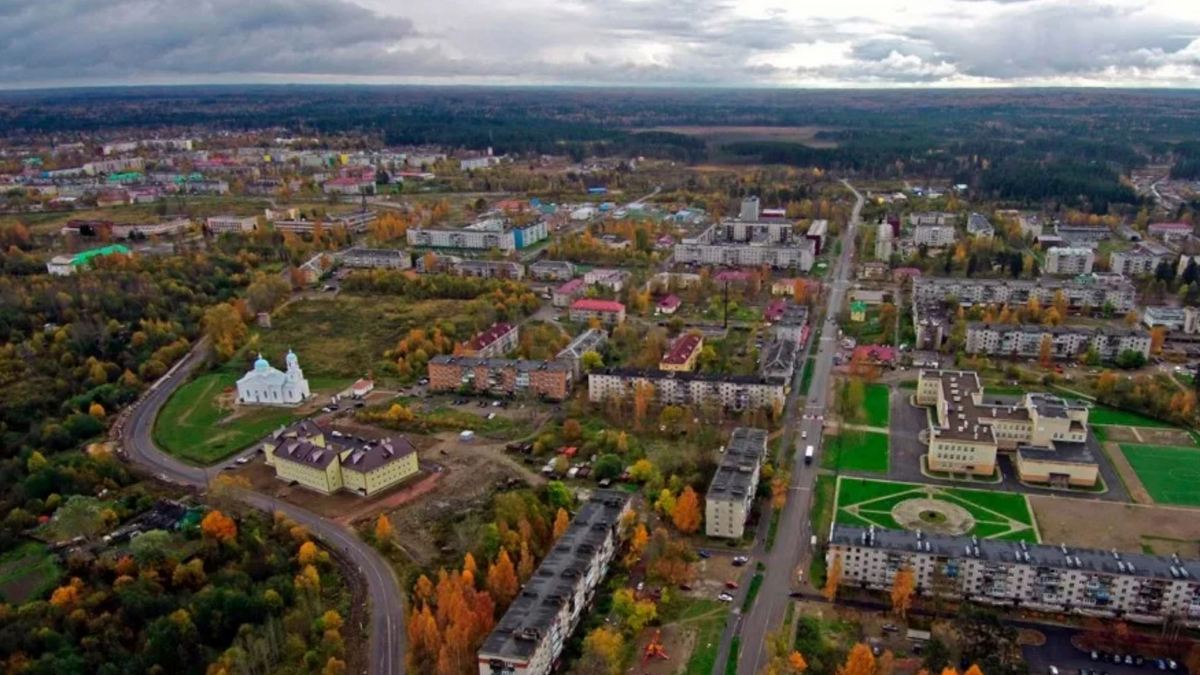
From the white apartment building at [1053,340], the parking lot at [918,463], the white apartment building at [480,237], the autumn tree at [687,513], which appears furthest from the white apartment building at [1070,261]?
the autumn tree at [687,513]

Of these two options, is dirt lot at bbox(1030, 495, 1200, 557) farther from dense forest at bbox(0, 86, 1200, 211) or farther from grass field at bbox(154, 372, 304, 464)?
dense forest at bbox(0, 86, 1200, 211)

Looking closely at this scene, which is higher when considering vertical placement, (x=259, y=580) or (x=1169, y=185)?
(x=1169, y=185)

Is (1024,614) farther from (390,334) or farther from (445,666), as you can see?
(390,334)

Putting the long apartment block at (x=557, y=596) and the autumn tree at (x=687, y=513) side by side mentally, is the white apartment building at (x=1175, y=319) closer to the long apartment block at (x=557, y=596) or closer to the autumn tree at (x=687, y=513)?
the autumn tree at (x=687, y=513)

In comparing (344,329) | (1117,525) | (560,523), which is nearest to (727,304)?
(344,329)

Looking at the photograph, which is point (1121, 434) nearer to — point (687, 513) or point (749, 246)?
point (687, 513)

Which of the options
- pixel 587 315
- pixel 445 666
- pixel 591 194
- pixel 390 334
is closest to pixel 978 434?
pixel 445 666
